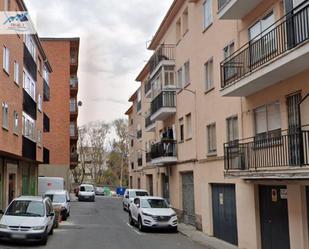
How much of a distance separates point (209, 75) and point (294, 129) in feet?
30.6

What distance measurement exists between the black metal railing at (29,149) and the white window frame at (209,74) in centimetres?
1217

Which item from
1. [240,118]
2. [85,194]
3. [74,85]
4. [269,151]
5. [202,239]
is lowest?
[202,239]

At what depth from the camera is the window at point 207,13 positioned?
2177cm

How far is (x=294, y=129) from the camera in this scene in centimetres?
1330

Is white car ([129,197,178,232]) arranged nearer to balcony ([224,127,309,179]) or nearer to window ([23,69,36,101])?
balcony ([224,127,309,179])

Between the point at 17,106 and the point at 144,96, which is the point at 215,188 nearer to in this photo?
the point at 17,106

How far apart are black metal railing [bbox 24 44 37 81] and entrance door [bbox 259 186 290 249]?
61.2 feet

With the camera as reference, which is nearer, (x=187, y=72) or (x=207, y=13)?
(x=207, y=13)

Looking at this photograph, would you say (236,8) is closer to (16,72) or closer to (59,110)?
(16,72)

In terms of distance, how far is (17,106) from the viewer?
26875 mm

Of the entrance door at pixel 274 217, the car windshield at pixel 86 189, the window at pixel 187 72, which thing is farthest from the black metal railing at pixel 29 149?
the car windshield at pixel 86 189

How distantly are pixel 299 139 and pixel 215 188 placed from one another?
9.69 m

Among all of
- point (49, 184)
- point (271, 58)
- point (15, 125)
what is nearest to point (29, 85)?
point (15, 125)

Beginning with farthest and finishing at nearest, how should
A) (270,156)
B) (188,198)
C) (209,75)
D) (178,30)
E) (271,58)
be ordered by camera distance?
(178,30), (188,198), (209,75), (270,156), (271,58)
